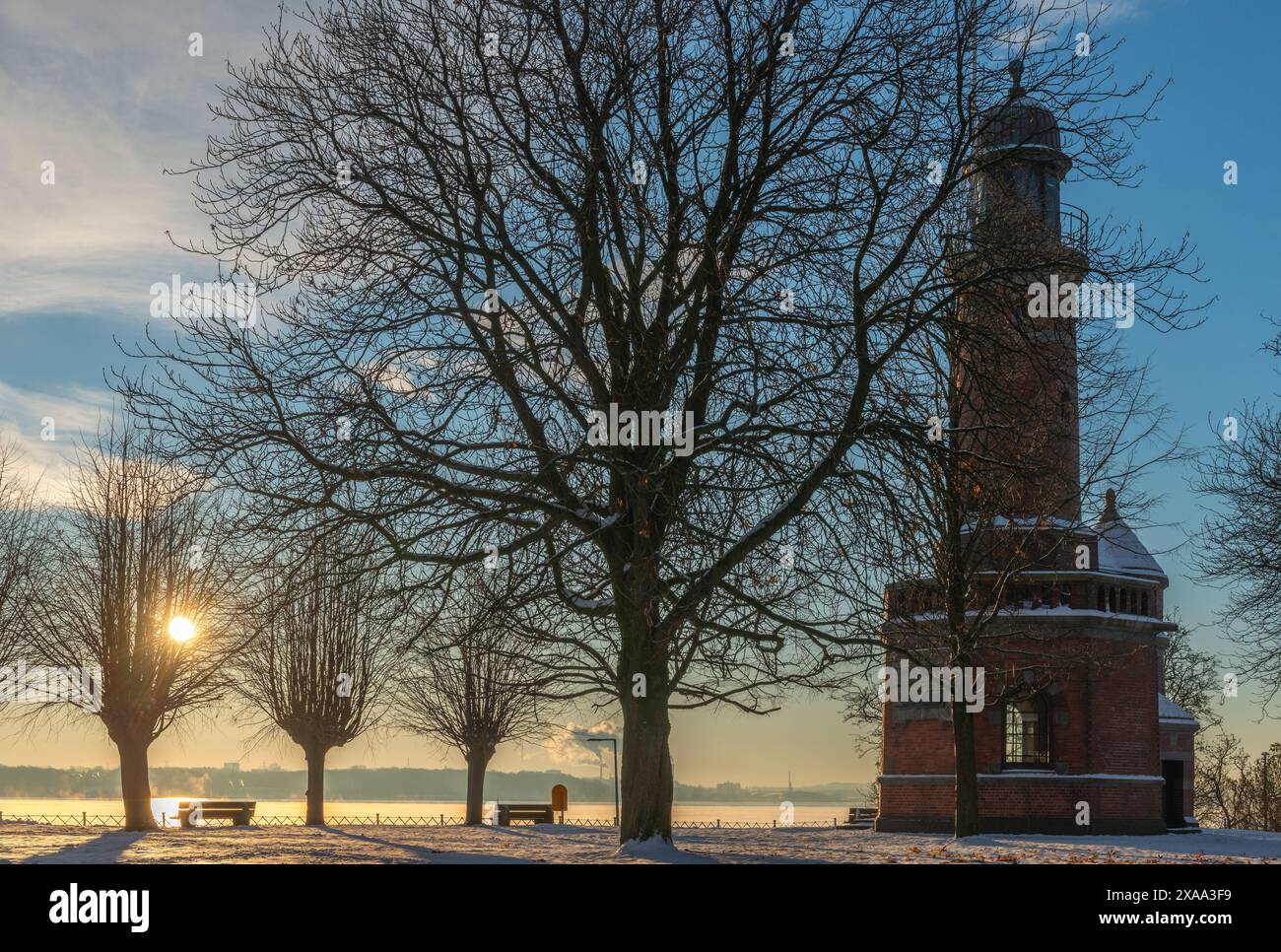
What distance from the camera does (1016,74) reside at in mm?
15617

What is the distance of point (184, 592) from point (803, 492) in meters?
25.0

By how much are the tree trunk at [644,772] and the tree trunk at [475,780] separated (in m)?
24.1

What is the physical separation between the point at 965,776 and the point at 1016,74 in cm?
1659

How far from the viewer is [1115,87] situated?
1581 cm

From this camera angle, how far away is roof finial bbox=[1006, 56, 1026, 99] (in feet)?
50.4

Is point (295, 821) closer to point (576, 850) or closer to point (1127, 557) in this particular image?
point (576, 850)

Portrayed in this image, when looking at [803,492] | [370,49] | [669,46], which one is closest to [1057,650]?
[803,492]

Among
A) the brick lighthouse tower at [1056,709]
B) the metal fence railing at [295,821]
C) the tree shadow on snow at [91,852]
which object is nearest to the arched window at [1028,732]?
the brick lighthouse tower at [1056,709]

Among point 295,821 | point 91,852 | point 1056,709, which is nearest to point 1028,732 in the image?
point 1056,709

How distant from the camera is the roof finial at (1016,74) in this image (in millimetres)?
15367

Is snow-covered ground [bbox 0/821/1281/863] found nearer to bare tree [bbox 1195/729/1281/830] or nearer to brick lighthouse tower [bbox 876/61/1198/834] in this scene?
A: brick lighthouse tower [bbox 876/61/1198/834]

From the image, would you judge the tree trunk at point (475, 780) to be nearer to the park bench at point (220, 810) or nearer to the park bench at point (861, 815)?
the park bench at point (220, 810)
